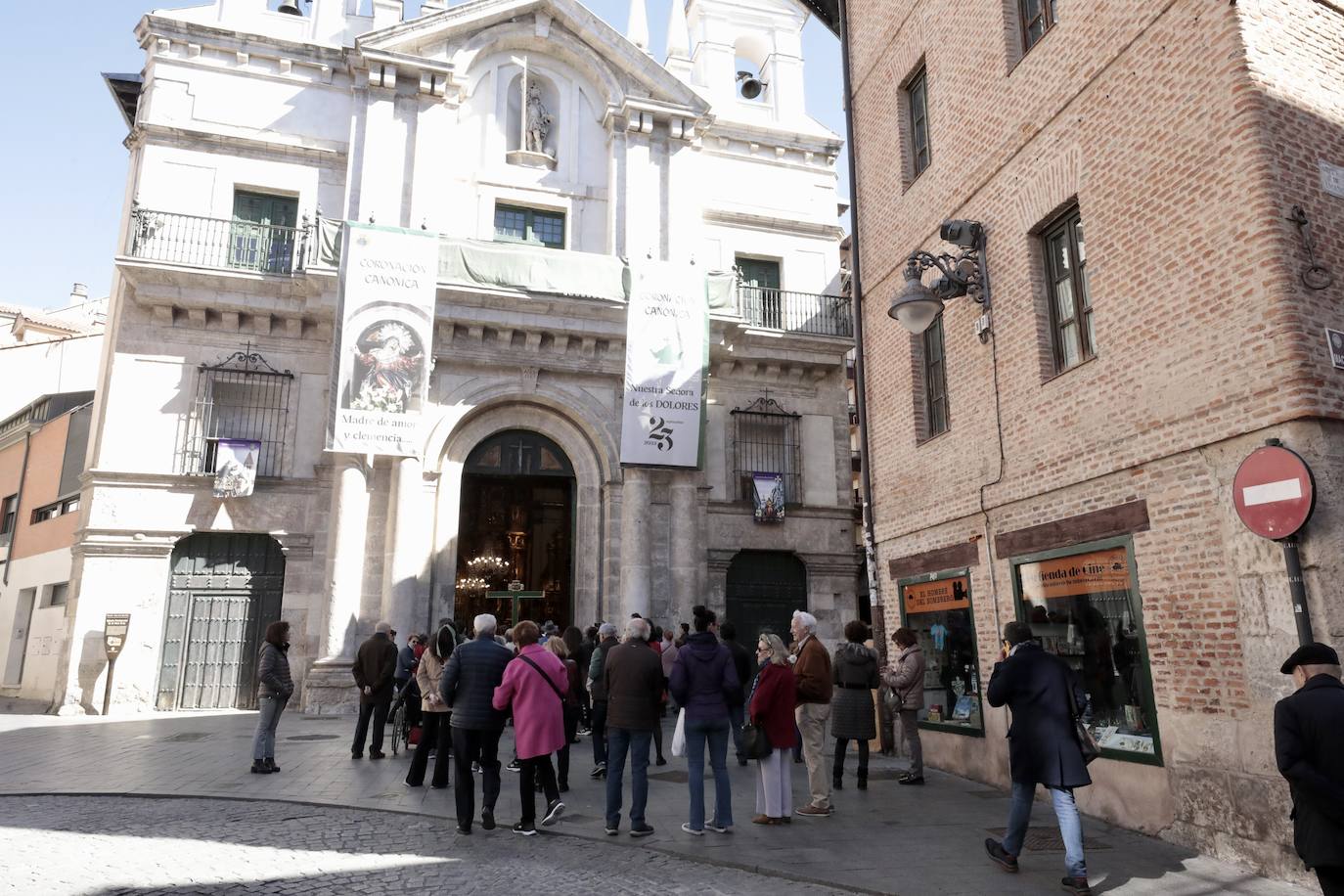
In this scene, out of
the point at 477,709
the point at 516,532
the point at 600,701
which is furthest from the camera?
the point at 516,532

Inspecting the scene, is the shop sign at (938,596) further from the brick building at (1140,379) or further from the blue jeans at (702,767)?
the blue jeans at (702,767)

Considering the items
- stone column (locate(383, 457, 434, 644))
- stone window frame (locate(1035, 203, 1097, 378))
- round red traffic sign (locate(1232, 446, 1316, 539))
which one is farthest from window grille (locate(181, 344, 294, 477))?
round red traffic sign (locate(1232, 446, 1316, 539))

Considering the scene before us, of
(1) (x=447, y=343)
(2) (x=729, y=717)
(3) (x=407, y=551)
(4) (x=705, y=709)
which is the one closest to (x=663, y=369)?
(1) (x=447, y=343)

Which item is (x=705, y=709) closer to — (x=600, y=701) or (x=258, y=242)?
(x=600, y=701)

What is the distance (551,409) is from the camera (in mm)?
19375

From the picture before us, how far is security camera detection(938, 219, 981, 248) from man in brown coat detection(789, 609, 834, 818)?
14.9ft

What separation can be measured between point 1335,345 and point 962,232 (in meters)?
4.25

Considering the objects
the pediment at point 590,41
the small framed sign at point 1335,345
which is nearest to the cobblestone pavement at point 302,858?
the small framed sign at point 1335,345

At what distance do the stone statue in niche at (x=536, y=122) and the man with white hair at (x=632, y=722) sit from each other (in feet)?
53.3

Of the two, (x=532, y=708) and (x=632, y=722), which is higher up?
(x=532, y=708)

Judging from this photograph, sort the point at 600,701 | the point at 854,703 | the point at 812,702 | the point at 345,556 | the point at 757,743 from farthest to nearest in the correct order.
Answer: the point at 345,556
the point at 600,701
the point at 854,703
the point at 812,702
the point at 757,743

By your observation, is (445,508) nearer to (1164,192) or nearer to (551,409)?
(551,409)

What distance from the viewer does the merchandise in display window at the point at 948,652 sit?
10102 mm

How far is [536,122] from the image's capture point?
839 inches
